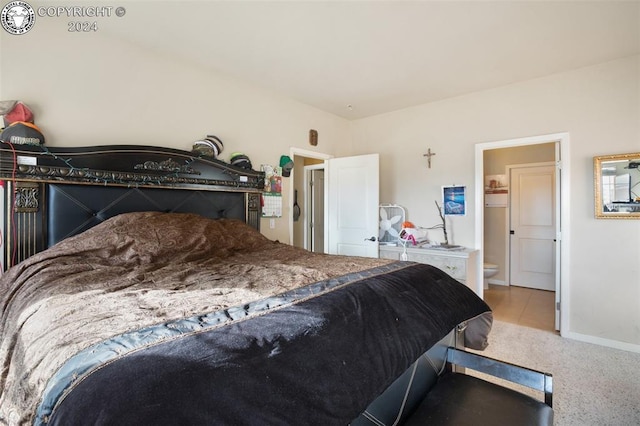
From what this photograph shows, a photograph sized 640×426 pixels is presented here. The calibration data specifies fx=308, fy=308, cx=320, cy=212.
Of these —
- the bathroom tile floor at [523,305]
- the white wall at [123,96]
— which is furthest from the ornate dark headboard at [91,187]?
the bathroom tile floor at [523,305]

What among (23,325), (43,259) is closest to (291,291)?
(23,325)

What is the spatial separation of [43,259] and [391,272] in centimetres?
186

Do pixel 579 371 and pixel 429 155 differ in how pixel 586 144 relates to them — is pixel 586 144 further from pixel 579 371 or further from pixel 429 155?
pixel 579 371

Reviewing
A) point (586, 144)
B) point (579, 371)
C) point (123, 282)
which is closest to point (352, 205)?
point (586, 144)

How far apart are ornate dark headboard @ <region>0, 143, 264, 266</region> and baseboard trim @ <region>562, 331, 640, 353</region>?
3573mm

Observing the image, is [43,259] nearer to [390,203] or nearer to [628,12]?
[390,203]

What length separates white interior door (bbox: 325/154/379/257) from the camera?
4.00 metres

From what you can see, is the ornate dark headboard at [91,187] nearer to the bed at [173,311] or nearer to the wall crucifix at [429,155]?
the bed at [173,311]

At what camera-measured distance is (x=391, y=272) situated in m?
1.66

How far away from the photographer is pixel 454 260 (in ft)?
11.0

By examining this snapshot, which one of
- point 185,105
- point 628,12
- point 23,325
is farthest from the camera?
point 185,105

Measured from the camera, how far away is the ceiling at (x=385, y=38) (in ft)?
6.95

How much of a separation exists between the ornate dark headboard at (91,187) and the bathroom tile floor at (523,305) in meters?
3.46

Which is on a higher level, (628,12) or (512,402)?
(628,12)
